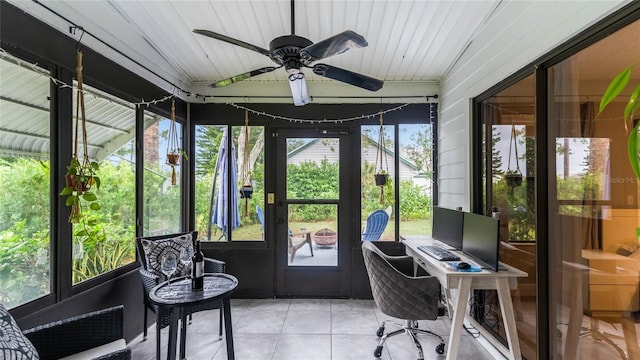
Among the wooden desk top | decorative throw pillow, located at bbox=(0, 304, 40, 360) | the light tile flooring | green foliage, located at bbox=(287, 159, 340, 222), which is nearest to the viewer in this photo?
decorative throw pillow, located at bbox=(0, 304, 40, 360)

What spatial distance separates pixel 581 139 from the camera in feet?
5.57

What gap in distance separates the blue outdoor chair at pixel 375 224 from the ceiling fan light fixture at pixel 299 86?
173 cm

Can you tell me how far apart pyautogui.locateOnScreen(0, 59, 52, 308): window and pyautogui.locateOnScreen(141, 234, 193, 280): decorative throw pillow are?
2.45 ft

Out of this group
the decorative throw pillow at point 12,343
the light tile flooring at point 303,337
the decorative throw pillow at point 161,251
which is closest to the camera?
the decorative throw pillow at point 12,343

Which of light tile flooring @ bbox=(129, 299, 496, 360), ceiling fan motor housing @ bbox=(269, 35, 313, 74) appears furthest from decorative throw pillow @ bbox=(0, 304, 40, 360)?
ceiling fan motor housing @ bbox=(269, 35, 313, 74)

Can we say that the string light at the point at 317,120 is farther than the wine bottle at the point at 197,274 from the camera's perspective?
Yes

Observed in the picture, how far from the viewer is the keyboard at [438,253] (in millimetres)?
2395

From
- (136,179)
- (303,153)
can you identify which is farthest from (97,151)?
(303,153)

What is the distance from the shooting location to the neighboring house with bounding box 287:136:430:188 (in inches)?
151

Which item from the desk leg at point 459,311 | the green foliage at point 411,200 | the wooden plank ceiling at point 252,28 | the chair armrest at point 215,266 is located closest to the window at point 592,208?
the desk leg at point 459,311

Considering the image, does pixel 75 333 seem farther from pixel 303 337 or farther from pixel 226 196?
pixel 226 196

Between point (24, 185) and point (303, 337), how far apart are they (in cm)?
234

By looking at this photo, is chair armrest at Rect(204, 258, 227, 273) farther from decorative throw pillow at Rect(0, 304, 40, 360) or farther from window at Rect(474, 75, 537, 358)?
window at Rect(474, 75, 537, 358)

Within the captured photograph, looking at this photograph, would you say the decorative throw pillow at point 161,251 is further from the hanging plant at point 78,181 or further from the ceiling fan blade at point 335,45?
the ceiling fan blade at point 335,45
